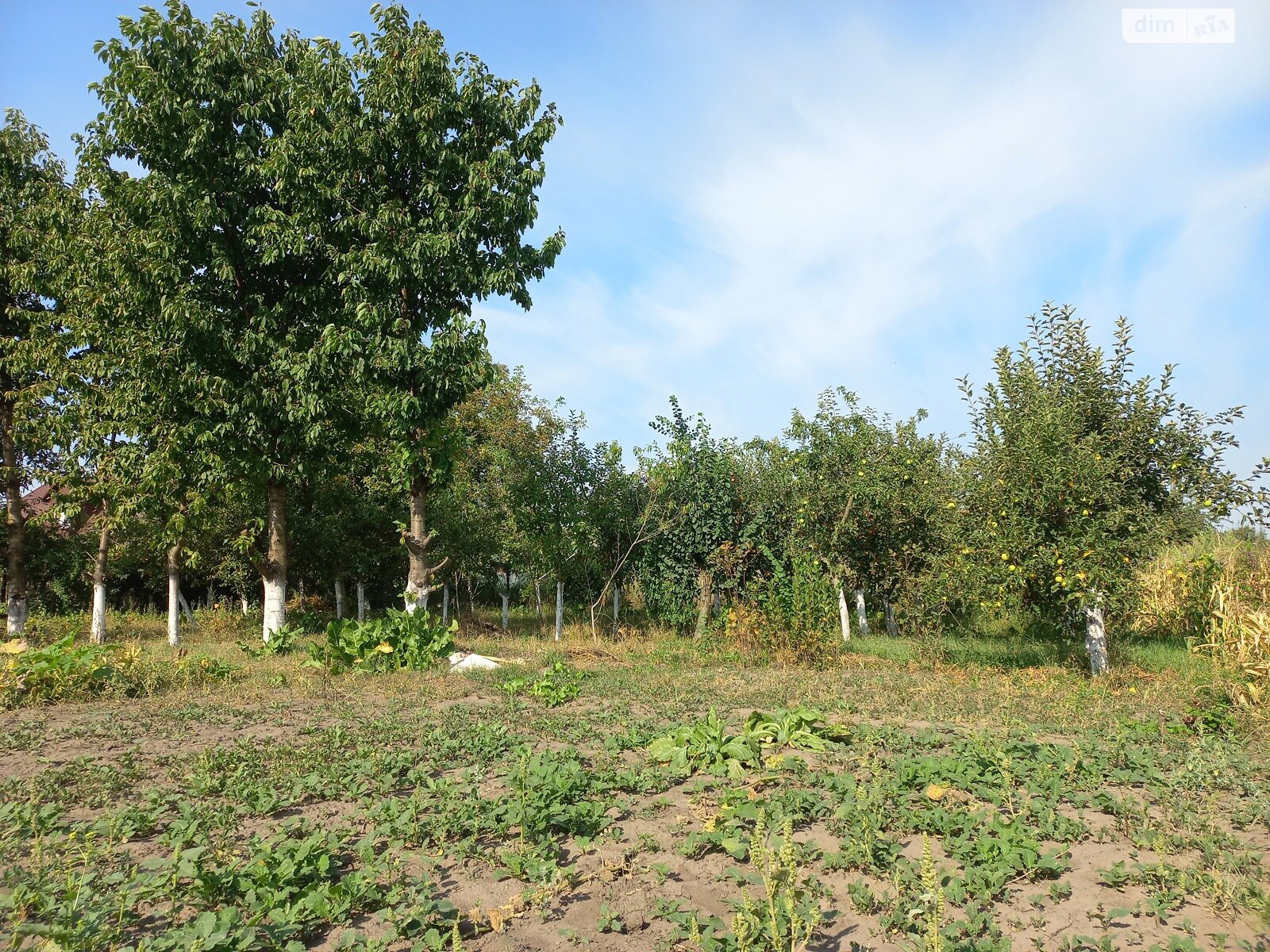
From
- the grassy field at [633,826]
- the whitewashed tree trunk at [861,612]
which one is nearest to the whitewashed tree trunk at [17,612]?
the grassy field at [633,826]

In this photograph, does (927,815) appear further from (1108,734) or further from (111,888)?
(111,888)

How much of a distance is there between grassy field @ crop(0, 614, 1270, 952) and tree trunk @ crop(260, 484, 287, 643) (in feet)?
19.1

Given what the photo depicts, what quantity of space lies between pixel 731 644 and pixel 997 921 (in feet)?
30.8

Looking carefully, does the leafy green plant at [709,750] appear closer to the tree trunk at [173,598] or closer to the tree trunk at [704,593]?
the tree trunk at [704,593]

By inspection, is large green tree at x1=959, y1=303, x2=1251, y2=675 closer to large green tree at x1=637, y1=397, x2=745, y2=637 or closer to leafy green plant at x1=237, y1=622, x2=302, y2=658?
large green tree at x1=637, y1=397, x2=745, y2=637

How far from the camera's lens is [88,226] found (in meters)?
13.1

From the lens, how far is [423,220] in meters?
12.1

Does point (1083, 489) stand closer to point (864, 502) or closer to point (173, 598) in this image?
point (864, 502)

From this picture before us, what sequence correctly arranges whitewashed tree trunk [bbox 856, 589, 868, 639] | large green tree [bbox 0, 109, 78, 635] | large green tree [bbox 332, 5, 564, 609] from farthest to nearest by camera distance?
1. whitewashed tree trunk [bbox 856, 589, 868, 639]
2. large green tree [bbox 0, 109, 78, 635]
3. large green tree [bbox 332, 5, 564, 609]

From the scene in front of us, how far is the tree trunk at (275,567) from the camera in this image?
13508mm

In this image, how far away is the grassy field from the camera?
10.9 ft

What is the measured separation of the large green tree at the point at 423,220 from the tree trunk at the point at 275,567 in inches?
105

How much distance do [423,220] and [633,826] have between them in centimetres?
1031

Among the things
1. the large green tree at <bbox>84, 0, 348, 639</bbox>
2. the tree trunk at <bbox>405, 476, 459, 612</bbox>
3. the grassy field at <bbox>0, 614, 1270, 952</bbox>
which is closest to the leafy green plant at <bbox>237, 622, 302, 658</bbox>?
the large green tree at <bbox>84, 0, 348, 639</bbox>
